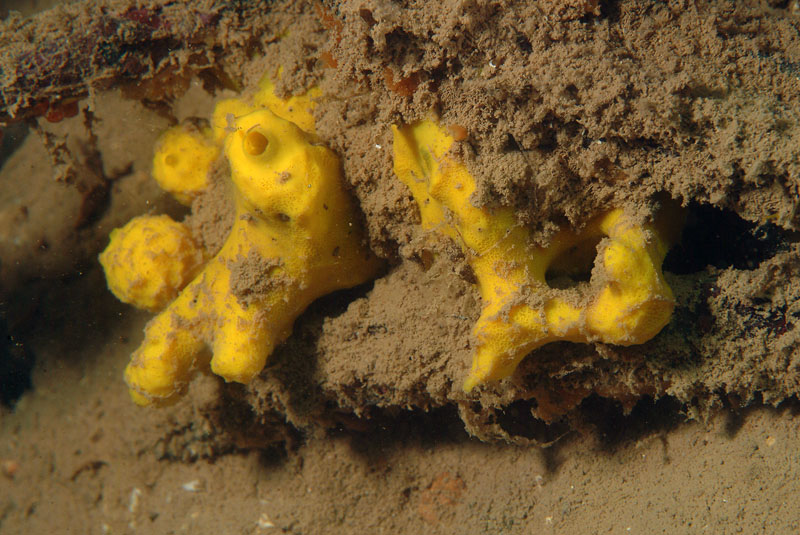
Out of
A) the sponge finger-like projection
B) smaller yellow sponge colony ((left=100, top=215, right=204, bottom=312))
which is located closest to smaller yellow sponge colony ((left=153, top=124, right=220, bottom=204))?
smaller yellow sponge colony ((left=100, top=215, right=204, bottom=312))

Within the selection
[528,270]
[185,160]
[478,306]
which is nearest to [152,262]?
[185,160]

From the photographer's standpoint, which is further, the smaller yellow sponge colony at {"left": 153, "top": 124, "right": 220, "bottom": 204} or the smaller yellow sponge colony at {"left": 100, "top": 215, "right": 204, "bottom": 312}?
the smaller yellow sponge colony at {"left": 153, "top": 124, "right": 220, "bottom": 204}

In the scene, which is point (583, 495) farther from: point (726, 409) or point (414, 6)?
point (414, 6)

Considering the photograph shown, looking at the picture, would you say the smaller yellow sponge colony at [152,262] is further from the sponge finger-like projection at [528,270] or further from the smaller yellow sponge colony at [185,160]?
the sponge finger-like projection at [528,270]

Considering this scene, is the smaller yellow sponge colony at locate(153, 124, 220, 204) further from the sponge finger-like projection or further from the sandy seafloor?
the sponge finger-like projection

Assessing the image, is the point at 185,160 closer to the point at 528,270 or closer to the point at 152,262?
the point at 152,262

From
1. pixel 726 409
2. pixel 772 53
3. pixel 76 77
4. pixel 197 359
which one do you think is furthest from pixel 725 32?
A: pixel 76 77
